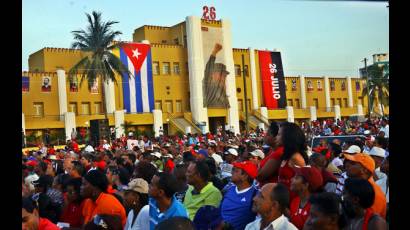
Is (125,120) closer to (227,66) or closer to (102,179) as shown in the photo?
(227,66)

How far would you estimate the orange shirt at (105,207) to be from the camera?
485 cm

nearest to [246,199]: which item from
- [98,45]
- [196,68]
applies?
[98,45]

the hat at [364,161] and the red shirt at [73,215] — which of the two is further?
the red shirt at [73,215]

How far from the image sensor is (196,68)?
154 feet

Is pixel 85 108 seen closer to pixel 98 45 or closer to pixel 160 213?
pixel 98 45

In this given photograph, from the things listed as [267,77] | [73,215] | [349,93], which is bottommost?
[73,215]

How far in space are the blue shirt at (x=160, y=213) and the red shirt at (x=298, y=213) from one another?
3.17 ft

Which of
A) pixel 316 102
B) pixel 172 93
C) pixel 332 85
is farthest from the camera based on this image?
pixel 332 85

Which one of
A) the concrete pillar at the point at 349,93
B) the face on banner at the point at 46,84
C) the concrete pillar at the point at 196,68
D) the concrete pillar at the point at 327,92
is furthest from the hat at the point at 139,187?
the concrete pillar at the point at 349,93

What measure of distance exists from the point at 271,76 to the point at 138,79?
52.2 ft

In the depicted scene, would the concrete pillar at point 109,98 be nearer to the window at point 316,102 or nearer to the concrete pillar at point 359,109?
the window at point 316,102

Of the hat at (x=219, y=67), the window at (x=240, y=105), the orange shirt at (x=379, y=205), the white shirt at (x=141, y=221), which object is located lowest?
the white shirt at (x=141, y=221)
